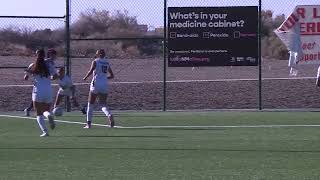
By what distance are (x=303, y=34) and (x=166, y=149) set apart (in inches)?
525

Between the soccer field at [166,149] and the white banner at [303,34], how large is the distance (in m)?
5.05

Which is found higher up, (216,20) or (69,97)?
(216,20)

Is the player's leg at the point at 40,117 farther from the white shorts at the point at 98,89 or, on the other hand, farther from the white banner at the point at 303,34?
the white banner at the point at 303,34

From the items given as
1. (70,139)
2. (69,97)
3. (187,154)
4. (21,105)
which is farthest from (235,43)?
(187,154)

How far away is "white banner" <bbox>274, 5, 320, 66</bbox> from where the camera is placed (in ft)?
88.7

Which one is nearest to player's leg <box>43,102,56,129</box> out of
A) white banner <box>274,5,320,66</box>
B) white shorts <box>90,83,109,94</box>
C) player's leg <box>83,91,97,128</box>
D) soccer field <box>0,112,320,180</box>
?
soccer field <box>0,112,320,180</box>

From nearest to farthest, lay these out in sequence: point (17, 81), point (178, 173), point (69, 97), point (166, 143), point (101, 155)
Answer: point (178, 173), point (101, 155), point (166, 143), point (69, 97), point (17, 81)

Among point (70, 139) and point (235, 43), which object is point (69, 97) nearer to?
point (235, 43)

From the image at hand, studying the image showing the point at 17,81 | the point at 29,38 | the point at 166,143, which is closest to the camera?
the point at 166,143

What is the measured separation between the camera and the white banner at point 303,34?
27047 millimetres

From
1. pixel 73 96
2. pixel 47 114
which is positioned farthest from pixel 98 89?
pixel 73 96

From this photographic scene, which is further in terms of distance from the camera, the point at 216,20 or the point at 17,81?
the point at 17,81

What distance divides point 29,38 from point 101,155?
56.9ft

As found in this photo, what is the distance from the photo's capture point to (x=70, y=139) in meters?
17.0
